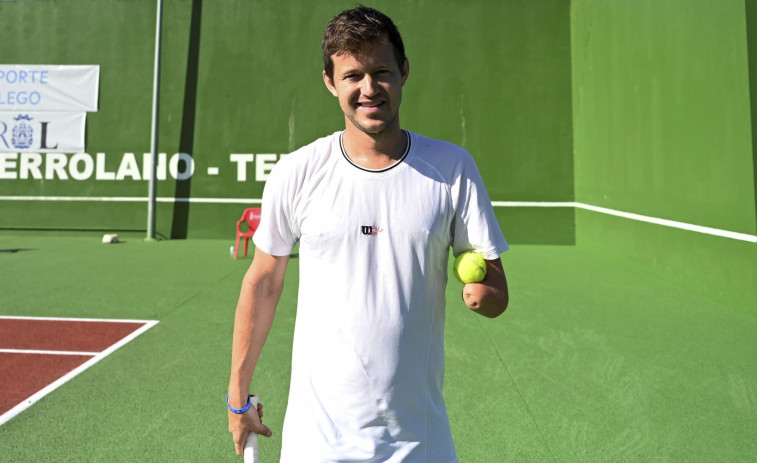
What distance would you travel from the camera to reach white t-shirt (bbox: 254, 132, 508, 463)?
1287 millimetres

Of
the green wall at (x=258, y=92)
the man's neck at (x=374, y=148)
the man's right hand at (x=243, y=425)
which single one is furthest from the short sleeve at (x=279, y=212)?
the green wall at (x=258, y=92)

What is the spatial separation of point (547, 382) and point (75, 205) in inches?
415

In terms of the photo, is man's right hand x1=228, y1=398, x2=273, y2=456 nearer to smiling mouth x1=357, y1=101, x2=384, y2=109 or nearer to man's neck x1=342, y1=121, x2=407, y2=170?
man's neck x1=342, y1=121, x2=407, y2=170

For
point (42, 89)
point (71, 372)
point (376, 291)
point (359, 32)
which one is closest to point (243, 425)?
point (376, 291)

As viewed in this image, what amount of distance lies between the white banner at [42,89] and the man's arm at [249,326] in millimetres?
11420

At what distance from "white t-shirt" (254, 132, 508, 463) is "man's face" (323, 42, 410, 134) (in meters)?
0.11

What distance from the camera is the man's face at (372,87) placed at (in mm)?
1265

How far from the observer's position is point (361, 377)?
4.22 ft

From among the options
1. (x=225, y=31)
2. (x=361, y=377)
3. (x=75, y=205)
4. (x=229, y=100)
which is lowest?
(x=361, y=377)

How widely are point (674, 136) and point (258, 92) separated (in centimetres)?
752

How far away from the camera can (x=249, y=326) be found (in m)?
1.40

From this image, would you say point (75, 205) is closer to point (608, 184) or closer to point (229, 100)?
point (229, 100)

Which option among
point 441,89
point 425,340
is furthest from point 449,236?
point 441,89

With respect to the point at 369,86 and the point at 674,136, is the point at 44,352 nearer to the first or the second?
the point at 369,86
